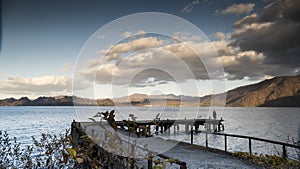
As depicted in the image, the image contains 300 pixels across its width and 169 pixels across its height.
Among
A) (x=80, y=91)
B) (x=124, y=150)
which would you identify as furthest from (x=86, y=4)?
(x=124, y=150)

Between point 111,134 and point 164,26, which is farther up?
point 164,26

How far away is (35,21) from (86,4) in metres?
2.46

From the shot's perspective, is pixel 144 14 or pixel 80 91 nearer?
pixel 144 14

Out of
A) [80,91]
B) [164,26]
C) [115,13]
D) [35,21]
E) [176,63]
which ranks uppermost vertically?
[115,13]

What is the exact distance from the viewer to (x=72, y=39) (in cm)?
1266

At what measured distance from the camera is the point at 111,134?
235cm

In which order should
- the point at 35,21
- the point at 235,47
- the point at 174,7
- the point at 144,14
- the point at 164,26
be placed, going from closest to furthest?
the point at 144,14 < the point at 164,26 < the point at 35,21 < the point at 174,7 < the point at 235,47

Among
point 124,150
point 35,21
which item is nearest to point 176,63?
point 124,150

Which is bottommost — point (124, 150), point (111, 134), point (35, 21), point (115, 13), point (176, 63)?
point (124, 150)

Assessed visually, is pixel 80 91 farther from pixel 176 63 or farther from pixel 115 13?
pixel 115 13

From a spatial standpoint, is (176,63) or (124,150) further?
(176,63)

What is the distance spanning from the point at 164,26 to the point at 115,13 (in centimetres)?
789

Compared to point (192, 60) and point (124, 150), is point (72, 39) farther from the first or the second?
point (124, 150)

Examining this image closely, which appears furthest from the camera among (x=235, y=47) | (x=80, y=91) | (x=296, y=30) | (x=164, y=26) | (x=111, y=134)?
(x=235, y=47)
